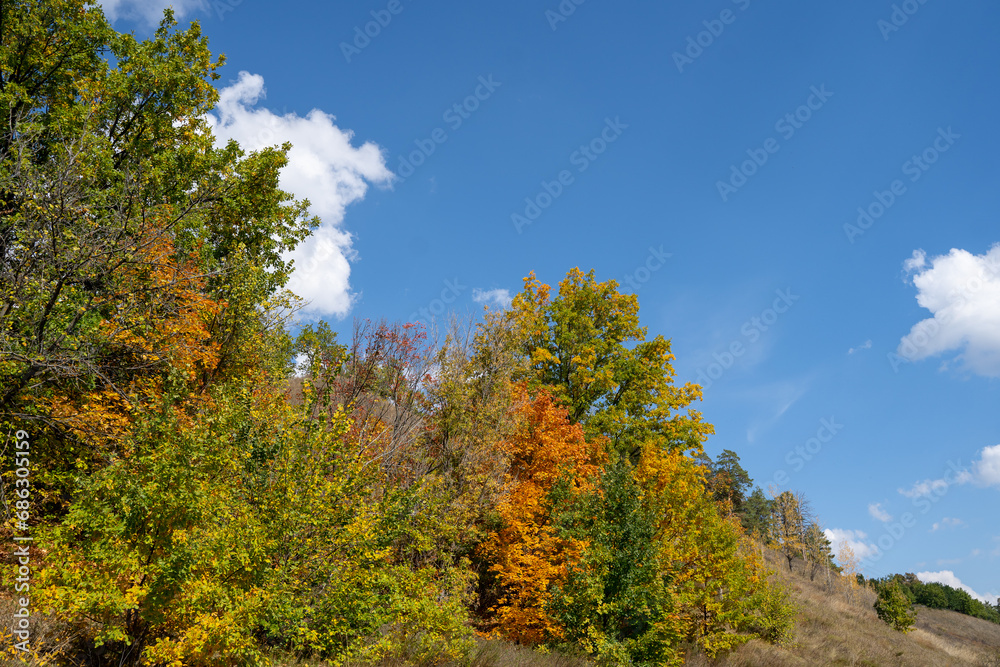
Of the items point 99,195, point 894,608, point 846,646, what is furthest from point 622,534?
point 894,608

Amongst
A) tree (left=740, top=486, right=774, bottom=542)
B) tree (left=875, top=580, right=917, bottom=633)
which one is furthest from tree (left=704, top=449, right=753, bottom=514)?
tree (left=875, top=580, right=917, bottom=633)

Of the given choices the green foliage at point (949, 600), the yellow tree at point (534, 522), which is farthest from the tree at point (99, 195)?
the green foliage at point (949, 600)

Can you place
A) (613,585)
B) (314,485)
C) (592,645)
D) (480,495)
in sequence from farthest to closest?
(480,495) < (613,585) < (592,645) < (314,485)

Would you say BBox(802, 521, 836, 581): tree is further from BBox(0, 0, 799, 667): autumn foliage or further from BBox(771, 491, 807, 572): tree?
BBox(0, 0, 799, 667): autumn foliage

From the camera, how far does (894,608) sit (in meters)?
33.8

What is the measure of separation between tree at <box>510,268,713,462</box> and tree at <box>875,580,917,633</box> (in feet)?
67.3

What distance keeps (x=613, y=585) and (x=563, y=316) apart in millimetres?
15411

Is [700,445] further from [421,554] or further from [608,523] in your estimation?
[421,554]

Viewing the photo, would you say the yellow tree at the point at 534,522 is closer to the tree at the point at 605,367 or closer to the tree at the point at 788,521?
the tree at the point at 605,367

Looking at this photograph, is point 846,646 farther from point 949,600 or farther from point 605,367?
point 949,600

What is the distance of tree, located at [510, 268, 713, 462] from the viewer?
2541 centimetres

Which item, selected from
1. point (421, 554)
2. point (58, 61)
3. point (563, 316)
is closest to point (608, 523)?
point (421, 554)

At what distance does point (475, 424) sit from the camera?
1839cm

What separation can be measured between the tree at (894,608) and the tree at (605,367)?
20499mm
